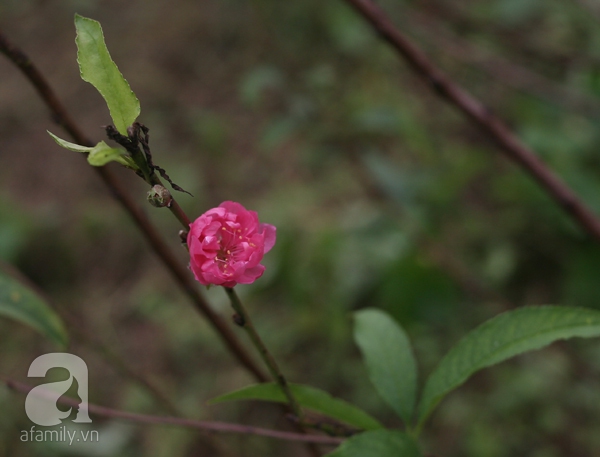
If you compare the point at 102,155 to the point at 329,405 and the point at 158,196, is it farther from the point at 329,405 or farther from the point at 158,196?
the point at 329,405

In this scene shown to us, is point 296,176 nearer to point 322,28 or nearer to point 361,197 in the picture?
point 361,197

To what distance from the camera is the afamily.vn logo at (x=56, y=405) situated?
3.03ft

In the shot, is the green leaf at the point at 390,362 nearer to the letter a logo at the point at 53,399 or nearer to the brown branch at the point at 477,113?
the letter a logo at the point at 53,399

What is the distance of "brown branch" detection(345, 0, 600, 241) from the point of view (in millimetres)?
1238

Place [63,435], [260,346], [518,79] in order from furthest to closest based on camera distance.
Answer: [518,79] → [63,435] → [260,346]

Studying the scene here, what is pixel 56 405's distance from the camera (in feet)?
3.83

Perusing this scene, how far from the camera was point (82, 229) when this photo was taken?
3.04 meters

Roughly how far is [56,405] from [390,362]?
741 millimetres

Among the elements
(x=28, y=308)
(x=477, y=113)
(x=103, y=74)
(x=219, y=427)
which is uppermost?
(x=477, y=113)

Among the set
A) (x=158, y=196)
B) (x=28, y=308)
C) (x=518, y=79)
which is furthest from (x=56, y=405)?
(x=518, y=79)

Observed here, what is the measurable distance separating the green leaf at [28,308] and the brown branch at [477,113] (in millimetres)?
882

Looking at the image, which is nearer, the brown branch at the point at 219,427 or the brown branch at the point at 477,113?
the brown branch at the point at 219,427

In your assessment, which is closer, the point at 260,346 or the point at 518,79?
the point at 260,346

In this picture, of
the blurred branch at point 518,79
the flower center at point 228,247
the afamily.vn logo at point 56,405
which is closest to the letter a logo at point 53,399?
the afamily.vn logo at point 56,405
